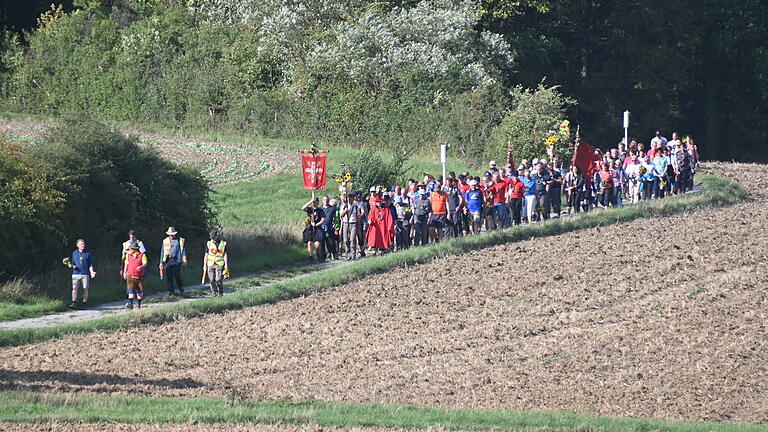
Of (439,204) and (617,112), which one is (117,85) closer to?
(617,112)

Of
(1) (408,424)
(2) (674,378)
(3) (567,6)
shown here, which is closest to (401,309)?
(2) (674,378)

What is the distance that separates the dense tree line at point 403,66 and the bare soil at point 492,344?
2097 centimetres

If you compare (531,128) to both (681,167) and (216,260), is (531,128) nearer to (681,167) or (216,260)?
(681,167)

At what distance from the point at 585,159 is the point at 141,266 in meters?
16.2

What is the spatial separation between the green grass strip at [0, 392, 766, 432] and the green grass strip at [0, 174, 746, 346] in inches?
254

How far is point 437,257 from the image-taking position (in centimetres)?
3102

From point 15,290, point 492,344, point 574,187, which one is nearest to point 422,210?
point 574,187

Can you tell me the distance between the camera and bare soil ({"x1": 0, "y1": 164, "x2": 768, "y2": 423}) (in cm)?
1830

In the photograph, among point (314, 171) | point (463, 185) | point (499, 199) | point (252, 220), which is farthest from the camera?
point (252, 220)

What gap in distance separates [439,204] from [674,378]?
44.5 ft

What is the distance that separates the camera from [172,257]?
89.6 feet

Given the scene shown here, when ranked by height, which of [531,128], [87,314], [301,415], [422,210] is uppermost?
[531,128]

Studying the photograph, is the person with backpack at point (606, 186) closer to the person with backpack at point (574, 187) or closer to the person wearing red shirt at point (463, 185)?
the person with backpack at point (574, 187)

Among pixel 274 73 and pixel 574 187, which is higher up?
pixel 274 73
